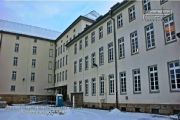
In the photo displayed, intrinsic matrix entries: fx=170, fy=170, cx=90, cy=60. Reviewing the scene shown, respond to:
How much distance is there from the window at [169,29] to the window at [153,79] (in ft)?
7.33

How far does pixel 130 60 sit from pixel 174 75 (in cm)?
432

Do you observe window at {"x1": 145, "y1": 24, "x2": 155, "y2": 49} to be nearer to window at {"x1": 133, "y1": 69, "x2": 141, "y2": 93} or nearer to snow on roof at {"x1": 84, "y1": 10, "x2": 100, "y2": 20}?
window at {"x1": 133, "y1": 69, "x2": 141, "y2": 93}

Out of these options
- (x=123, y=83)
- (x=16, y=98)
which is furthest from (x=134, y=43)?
(x=16, y=98)

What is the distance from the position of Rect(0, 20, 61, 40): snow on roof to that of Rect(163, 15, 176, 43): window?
29579 millimetres

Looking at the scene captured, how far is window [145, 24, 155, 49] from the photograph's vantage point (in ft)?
42.5

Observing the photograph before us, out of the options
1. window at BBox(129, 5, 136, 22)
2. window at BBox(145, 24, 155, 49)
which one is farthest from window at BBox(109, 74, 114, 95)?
window at BBox(129, 5, 136, 22)

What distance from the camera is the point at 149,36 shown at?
13258 mm

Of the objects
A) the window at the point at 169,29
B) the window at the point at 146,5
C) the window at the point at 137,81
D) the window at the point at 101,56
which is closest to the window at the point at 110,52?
the window at the point at 101,56

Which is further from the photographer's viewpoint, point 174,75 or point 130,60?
point 130,60

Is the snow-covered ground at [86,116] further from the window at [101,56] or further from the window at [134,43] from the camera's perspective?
the window at [101,56]

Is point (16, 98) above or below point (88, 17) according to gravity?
below

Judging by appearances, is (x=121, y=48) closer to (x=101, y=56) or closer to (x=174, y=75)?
(x=101, y=56)

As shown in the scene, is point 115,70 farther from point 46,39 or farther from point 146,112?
point 46,39

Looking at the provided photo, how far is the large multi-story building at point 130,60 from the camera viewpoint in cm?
1146
